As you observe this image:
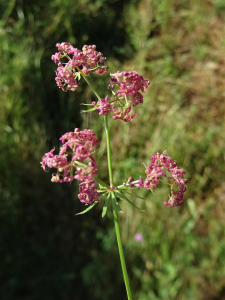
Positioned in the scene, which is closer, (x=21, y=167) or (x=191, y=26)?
(x=21, y=167)

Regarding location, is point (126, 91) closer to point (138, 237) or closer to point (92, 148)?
point (92, 148)

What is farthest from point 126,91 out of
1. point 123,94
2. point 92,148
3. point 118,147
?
point 118,147

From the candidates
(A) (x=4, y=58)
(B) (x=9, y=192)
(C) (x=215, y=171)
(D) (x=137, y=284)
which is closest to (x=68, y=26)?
(A) (x=4, y=58)

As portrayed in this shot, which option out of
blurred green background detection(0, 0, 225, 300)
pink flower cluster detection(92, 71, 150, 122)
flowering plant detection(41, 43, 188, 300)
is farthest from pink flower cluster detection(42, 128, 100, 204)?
blurred green background detection(0, 0, 225, 300)

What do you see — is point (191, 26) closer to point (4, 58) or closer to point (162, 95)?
point (162, 95)

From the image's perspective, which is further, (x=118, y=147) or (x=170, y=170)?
(x=118, y=147)

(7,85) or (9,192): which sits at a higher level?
(7,85)

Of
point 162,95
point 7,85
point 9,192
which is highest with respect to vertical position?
point 7,85

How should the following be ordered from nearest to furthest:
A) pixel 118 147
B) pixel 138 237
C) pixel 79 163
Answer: pixel 79 163 → pixel 138 237 → pixel 118 147
